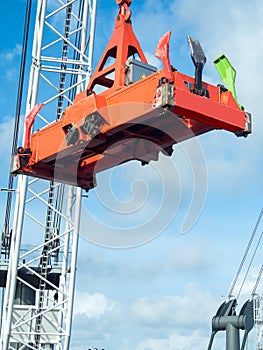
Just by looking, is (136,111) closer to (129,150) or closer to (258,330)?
(129,150)

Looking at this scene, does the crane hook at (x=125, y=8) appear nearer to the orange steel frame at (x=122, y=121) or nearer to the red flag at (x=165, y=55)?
the orange steel frame at (x=122, y=121)

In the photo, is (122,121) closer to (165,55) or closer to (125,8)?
(165,55)

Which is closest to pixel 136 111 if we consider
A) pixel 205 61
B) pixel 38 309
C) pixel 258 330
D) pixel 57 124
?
pixel 205 61

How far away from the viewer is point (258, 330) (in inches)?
581

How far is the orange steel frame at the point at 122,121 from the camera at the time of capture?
8.07m

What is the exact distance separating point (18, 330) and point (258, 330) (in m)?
6.20

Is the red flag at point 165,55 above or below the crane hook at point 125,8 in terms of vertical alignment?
below

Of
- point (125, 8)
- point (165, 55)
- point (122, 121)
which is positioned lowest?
point (122, 121)

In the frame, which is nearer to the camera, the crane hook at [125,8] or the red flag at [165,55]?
the red flag at [165,55]

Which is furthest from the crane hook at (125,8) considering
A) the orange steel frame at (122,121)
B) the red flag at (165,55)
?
the red flag at (165,55)

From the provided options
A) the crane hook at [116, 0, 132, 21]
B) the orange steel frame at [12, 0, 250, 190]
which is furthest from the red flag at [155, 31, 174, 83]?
the crane hook at [116, 0, 132, 21]

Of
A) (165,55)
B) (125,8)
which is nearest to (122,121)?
(165,55)

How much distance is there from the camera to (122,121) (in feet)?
27.9

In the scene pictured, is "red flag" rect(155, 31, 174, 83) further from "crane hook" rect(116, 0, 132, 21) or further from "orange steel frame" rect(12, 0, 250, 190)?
"crane hook" rect(116, 0, 132, 21)
